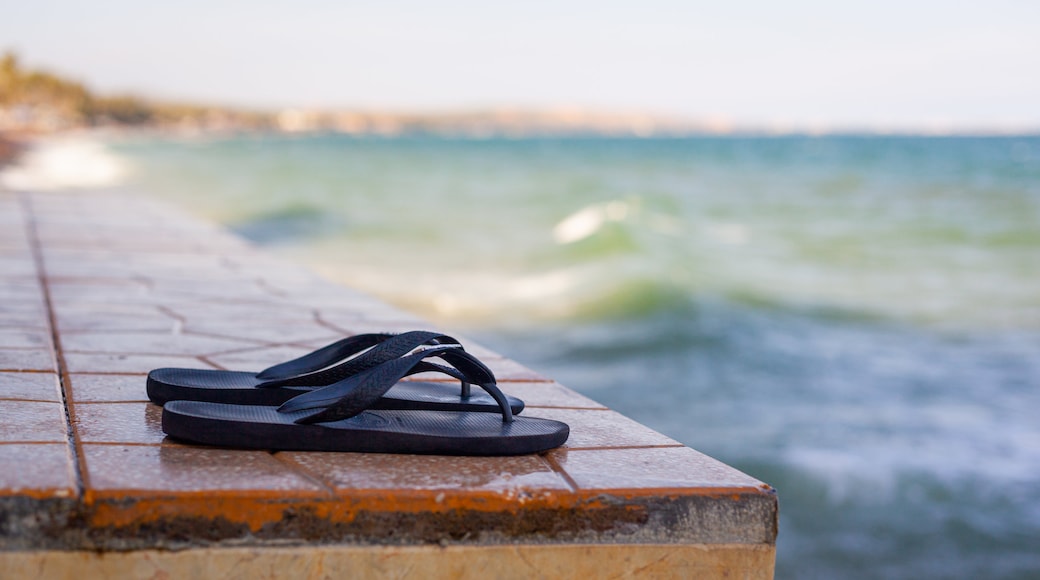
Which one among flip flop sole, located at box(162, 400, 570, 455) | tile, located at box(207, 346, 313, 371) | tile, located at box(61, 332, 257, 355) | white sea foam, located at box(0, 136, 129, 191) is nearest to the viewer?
flip flop sole, located at box(162, 400, 570, 455)

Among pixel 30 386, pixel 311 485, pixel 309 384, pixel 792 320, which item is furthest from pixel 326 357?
pixel 792 320

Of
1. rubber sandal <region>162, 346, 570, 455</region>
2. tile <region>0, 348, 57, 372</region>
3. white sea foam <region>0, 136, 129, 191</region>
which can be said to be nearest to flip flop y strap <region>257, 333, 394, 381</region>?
rubber sandal <region>162, 346, 570, 455</region>

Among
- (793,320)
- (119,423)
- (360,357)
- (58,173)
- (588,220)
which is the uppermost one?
(360,357)

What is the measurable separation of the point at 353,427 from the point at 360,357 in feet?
0.38

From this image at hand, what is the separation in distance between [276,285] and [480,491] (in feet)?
7.64

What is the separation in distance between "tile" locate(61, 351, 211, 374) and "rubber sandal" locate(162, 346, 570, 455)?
0.57 meters

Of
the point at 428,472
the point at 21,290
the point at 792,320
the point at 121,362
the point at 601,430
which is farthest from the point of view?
the point at 792,320

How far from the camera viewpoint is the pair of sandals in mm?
1301

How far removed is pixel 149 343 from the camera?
2.19 metres

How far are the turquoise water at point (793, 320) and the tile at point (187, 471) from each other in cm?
268

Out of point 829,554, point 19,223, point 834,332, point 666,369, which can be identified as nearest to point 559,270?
point 834,332

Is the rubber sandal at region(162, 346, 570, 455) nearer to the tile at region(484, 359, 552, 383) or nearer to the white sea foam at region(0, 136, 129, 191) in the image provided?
the tile at region(484, 359, 552, 383)

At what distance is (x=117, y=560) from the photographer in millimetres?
1087

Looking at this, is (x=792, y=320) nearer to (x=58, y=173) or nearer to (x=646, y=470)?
(x=646, y=470)
